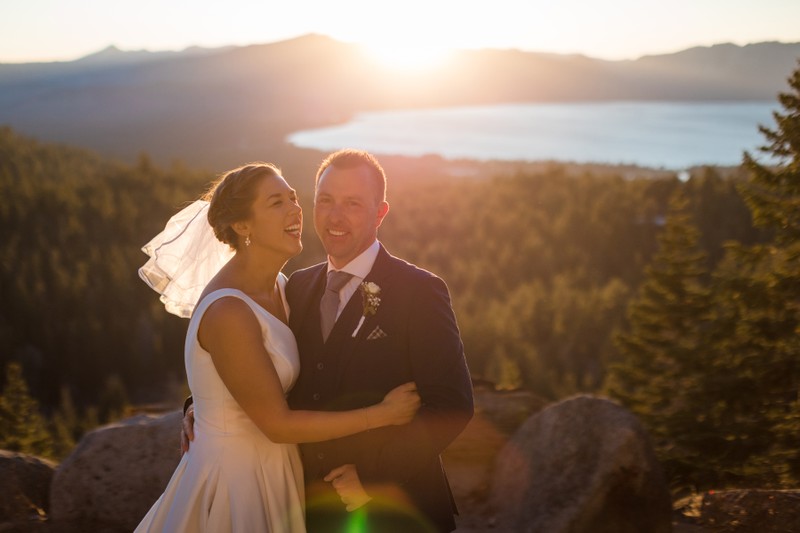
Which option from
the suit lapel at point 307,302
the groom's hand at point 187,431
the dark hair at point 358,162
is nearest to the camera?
the dark hair at point 358,162

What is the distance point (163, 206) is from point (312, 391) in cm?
12006

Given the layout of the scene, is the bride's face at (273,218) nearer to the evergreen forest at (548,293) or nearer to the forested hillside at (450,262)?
the evergreen forest at (548,293)

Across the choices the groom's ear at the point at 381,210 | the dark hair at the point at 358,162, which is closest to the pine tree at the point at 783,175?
the groom's ear at the point at 381,210

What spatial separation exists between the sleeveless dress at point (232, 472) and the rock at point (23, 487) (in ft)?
14.0

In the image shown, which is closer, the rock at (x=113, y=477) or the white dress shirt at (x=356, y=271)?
the white dress shirt at (x=356, y=271)

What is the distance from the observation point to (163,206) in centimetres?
11850

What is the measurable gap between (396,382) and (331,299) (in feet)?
1.80

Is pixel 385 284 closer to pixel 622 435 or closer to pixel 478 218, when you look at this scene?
pixel 622 435

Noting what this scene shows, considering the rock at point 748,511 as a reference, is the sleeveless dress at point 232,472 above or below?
above

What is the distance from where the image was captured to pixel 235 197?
399 centimetres

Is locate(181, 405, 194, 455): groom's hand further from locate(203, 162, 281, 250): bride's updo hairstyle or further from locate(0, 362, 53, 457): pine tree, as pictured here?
locate(0, 362, 53, 457): pine tree

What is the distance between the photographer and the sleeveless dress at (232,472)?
402cm

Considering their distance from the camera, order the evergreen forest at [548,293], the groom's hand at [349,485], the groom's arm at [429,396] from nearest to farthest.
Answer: the groom's arm at [429,396] → the groom's hand at [349,485] → the evergreen forest at [548,293]

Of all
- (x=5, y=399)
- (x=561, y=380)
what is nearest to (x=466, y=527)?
(x=5, y=399)
